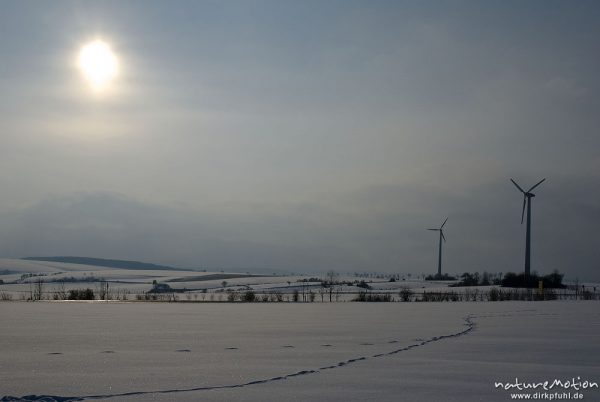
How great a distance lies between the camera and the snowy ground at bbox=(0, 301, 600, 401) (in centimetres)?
738

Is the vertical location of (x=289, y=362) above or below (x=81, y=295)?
above

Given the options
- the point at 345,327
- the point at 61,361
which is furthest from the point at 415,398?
the point at 345,327

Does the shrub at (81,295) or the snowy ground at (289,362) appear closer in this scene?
the snowy ground at (289,362)

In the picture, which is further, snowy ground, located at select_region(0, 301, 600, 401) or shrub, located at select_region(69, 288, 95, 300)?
shrub, located at select_region(69, 288, 95, 300)

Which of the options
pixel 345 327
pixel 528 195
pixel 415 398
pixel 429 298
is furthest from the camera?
pixel 528 195

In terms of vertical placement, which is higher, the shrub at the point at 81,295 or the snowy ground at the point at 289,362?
the snowy ground at the point at 289,362

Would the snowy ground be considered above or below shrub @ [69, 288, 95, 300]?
above

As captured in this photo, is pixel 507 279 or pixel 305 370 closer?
pixel 305 370

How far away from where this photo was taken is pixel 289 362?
9.78 metres

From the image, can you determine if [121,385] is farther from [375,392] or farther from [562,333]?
[562,333]

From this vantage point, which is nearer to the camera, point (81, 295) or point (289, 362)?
point (289, 362)

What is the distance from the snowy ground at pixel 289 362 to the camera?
7.38 metres

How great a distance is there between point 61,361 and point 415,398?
5.55m

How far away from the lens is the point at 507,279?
70.4 m
